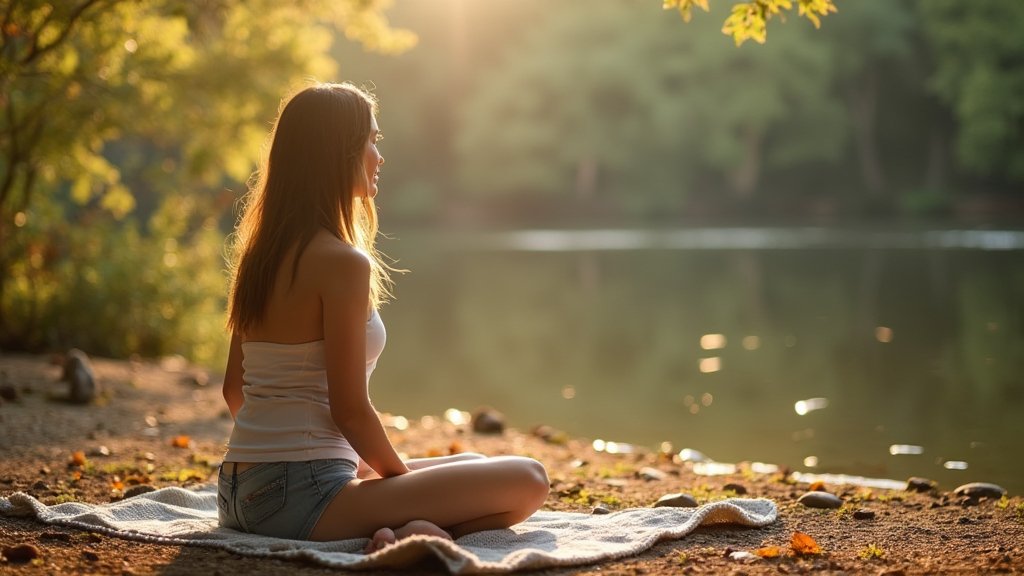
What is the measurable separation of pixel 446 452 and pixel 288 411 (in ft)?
10.3

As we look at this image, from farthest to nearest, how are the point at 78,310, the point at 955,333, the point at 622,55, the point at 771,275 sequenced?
the point at 622,55 < the point at 771,275 < the point at 955,333 < the point at 78,310

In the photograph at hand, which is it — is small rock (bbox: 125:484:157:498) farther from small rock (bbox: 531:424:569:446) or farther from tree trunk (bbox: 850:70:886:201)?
tree trunk (bbox: 850:70:886:201)

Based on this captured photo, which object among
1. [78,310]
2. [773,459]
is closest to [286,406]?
[773,459]

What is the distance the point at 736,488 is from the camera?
531cm

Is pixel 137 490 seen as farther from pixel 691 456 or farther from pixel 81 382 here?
pixel 691 456

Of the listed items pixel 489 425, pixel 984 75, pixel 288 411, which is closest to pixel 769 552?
pixel 288 411

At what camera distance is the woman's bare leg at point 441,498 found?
360cm

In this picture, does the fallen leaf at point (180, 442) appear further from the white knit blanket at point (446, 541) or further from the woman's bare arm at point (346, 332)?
the woman's bare arm at point (346, 332)

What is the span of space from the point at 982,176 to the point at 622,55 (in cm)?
1464

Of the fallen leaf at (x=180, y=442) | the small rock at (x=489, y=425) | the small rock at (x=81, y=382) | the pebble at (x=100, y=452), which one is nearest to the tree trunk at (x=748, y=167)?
the small rock at (x=489, y=425)

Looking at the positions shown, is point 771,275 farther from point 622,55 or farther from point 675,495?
point 622,55

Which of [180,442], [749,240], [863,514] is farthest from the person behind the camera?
[749,240]

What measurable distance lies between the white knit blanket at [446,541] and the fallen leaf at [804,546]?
1.30ft

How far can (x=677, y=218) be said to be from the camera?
4284 cm
